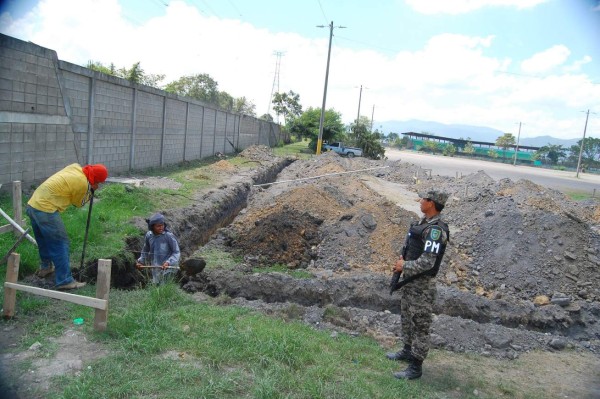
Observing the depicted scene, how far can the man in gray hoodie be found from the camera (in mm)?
5895

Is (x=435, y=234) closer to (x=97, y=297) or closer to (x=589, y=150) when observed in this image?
(x=97, y=297)

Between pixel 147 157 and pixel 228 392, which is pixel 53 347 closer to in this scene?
pixel 228 392

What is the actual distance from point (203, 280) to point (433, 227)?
4.36 metres

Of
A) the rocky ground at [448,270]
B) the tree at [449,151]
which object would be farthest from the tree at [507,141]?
the rocky ground at [448,270]

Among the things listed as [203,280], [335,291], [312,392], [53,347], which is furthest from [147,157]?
[312,392]

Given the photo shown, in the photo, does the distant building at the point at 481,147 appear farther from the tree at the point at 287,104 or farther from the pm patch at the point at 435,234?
the pm patch at the point at 435,234

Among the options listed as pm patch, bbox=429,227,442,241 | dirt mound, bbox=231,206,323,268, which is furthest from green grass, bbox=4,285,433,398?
dirt mound, bbox=231,206,323,268

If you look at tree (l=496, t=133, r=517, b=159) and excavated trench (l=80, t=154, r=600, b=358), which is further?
tree (l=496, t=133, r=517, b=159)

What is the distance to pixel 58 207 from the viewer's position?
5.19 metres

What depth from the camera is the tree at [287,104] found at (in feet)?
206

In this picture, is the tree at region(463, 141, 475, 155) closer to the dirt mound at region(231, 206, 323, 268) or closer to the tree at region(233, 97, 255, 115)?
the tree at region(233, 97, 255, 115)

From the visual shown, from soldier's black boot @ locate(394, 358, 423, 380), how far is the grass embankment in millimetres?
84

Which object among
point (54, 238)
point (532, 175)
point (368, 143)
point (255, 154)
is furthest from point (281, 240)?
point (532, 175)

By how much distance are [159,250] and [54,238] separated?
128 cm
